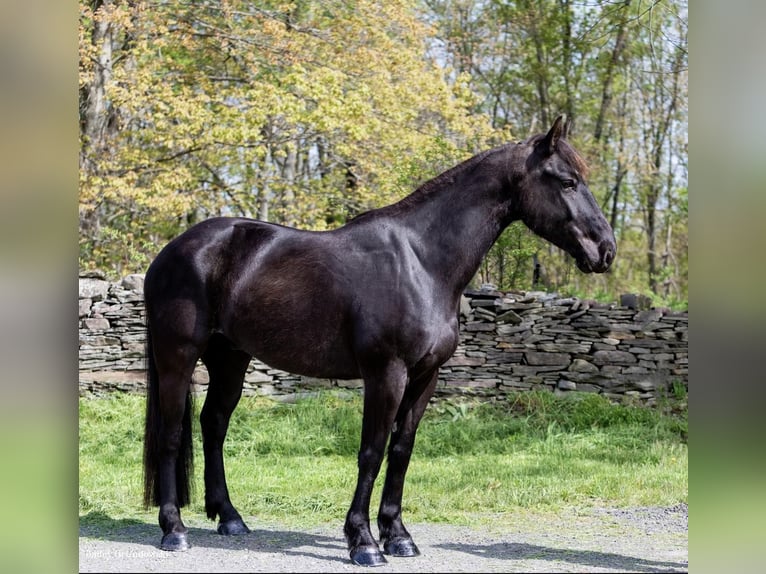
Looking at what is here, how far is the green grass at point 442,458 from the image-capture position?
6281mm

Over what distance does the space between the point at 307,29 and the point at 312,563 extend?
31.0 ft

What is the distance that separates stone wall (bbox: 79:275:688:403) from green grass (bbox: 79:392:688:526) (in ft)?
1.05

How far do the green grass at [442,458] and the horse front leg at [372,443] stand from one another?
138cm

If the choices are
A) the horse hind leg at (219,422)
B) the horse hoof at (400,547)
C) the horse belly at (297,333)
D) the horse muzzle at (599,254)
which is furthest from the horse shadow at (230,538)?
the horse muzzle at (599,254)

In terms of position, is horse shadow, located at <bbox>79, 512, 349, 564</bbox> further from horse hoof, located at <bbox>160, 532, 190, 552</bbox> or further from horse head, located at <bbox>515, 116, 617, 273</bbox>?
horse head, located at <bbox>515, 116, 617, 273</bbox>

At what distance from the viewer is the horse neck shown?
4.53m

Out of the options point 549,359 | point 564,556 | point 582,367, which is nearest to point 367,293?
point 564,556

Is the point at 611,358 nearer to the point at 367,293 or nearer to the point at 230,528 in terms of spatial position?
the point at 230,528

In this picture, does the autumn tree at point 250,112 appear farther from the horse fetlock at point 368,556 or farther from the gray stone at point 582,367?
the horse fetlock at point 368,556

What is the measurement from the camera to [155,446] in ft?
16.1

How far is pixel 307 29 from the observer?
12.4m
